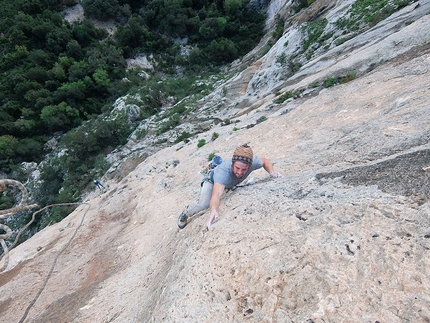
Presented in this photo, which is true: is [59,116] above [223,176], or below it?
above

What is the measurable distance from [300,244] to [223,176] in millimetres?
1920

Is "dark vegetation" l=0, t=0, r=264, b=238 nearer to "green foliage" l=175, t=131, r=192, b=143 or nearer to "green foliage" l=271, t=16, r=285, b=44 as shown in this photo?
"green foliage" l=271, t=16, r=285, b=44

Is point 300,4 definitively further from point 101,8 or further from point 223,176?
point 101,8

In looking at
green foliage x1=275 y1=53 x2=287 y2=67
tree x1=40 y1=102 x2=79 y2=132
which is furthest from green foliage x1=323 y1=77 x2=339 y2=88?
tree x1=40 y1=102 x2=79 y2=132

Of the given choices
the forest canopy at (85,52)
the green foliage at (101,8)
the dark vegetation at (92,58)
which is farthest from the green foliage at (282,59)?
the green foliage at (101,8)

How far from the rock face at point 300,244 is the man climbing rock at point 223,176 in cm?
25

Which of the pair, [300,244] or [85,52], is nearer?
[300,244]

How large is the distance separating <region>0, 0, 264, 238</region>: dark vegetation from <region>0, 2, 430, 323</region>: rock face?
24.9 meters

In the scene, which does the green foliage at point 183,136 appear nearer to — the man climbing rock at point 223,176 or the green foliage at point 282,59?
the green foliage at point 282,59

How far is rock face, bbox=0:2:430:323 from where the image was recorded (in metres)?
2.49

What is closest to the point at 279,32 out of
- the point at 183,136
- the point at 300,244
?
the point at 183,136

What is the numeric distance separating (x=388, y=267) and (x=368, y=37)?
16804 millimetres

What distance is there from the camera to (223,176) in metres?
4.62

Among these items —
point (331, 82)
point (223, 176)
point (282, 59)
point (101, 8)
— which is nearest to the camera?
point (223, 176)
